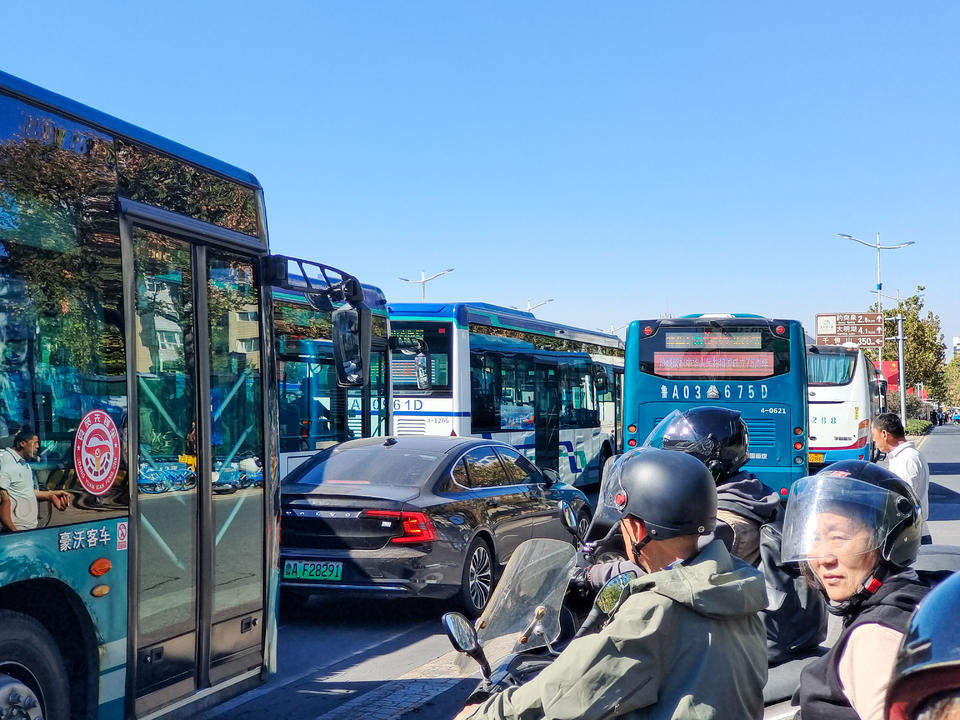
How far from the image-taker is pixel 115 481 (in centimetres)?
462

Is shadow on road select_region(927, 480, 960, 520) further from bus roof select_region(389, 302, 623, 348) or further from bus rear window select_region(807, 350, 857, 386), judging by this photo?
bus roof select_region(389, 302, 623, 348)

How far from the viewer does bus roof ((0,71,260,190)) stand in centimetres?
432

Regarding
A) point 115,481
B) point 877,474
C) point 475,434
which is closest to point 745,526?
point 877,474

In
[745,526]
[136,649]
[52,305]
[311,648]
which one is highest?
[52,305]

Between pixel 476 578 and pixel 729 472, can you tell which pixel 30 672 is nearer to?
pixel 729 472

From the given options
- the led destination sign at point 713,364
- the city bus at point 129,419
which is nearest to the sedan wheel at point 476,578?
the city bus at point 129,419

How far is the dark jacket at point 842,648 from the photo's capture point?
6.95ft

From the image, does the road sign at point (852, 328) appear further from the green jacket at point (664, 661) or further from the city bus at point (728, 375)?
the green jacket at point (664, 661)

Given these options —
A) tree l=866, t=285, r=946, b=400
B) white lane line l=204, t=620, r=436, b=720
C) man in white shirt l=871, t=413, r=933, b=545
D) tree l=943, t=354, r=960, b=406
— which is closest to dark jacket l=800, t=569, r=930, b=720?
white lane line l=204, t=620, r=436, b=720

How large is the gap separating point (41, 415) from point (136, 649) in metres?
1.29

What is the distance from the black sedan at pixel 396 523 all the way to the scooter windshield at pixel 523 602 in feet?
16.1

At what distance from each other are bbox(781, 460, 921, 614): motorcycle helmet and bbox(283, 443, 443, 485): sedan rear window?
648 cm

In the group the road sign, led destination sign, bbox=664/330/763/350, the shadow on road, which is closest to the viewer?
led destination sign, bbox=664/330/763/350

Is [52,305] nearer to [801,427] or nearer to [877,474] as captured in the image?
[877,474]
